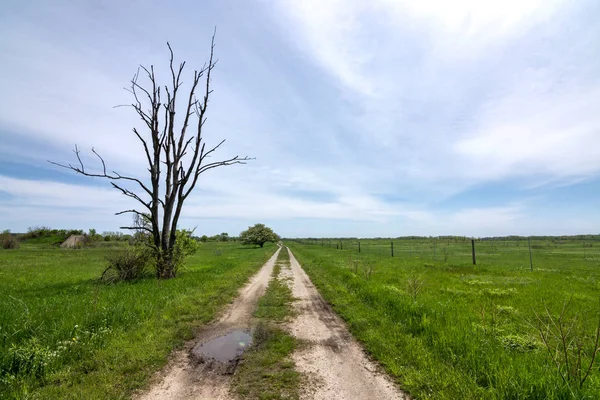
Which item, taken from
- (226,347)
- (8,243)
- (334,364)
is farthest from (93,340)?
(8,243)

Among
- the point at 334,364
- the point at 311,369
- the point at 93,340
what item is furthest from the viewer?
the point at 93,340

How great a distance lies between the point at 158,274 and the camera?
15.6 m

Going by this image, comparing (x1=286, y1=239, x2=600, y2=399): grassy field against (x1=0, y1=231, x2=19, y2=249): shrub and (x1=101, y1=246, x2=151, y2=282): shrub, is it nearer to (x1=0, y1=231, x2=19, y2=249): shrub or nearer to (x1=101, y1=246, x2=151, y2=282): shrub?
(x1=101, y1=246, x2=151, y2=282): shrub

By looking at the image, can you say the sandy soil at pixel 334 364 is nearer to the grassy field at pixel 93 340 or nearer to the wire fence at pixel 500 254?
the grassy field at pixel 93 340

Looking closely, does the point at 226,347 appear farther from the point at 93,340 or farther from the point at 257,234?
the point at 257,234

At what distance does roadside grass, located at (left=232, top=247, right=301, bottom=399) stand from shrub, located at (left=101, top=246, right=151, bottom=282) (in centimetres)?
1006

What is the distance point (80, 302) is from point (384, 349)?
30.7 ft

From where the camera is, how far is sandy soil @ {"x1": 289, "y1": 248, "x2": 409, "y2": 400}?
13.9 ft

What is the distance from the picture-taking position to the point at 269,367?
16.7 feet

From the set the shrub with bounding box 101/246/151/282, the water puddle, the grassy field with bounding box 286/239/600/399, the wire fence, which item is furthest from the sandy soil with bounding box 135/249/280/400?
the wire fence

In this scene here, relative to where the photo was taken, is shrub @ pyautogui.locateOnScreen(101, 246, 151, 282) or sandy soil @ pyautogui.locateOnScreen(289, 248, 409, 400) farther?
shrub @ pyautogui.locateOnScreen(101, 246, 151, 282)

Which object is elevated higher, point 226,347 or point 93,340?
point 93,340

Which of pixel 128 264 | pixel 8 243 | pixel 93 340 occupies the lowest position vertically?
pixel 93 340

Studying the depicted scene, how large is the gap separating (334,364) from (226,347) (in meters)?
2.46
